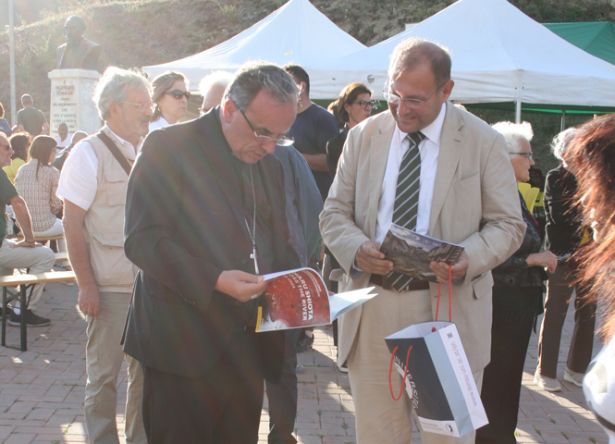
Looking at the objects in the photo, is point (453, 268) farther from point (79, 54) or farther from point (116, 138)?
point (79, 54)

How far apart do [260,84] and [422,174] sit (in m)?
0.85

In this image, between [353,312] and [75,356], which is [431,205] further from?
[75,356]

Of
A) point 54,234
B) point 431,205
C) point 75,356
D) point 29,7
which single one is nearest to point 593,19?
point 54,234

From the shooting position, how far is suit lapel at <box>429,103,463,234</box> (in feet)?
9.81

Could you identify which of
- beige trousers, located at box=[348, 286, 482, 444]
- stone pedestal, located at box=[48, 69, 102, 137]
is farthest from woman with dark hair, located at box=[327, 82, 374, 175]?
stone pedestal, located at box=[48, 69, 102, 137]

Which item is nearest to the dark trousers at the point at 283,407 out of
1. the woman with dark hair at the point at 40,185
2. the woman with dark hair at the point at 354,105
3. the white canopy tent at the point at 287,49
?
the woman with dark hair at the point at 354,105

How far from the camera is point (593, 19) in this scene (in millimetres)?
24875

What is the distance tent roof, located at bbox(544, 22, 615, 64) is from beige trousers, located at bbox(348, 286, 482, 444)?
45.9 ft

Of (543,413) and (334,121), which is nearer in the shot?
(543,413)

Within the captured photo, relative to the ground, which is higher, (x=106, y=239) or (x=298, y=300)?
(x=298, y=300)

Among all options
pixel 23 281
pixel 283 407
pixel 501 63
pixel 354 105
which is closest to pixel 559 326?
pixel 354 105

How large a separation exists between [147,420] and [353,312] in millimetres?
938

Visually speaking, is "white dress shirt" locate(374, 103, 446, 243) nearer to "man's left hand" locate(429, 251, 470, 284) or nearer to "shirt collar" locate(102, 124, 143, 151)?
"man's left hand" locate(429, 251, 470, 284)

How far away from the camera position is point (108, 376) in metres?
3.90
